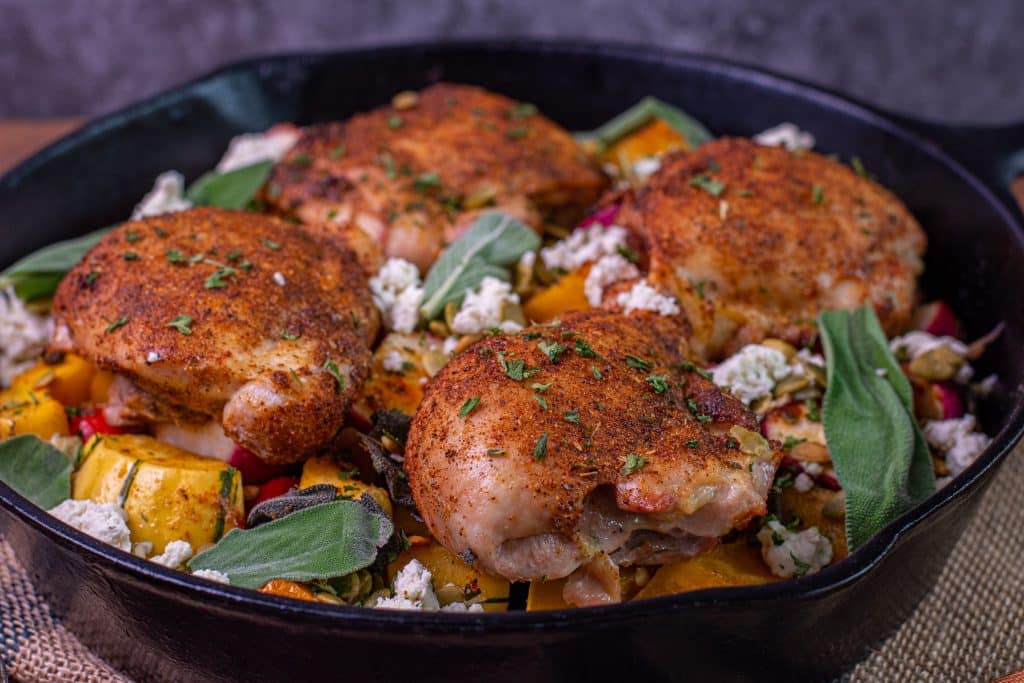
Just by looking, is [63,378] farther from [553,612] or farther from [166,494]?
[553,612]

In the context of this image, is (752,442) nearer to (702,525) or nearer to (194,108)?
(702,525)

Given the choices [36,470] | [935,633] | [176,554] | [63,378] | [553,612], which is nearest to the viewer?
[553,612]

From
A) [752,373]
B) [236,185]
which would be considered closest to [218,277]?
[236,185]

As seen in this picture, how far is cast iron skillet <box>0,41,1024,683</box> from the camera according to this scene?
2240 mm

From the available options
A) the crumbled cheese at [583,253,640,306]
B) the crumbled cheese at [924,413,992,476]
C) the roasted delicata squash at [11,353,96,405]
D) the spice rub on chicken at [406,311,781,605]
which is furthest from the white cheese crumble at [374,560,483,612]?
the crumbled cheese at [924,413,992,476]

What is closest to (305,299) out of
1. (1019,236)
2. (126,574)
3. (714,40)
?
(126,574)

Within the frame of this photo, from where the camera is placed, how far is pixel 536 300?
353 centimetres

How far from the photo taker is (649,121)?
15.0 feet

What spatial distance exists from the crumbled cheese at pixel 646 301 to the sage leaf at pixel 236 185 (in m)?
1.45

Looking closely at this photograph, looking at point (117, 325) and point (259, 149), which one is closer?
point (117, 325)

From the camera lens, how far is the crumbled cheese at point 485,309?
129 inches

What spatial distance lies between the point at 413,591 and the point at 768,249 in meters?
1.58

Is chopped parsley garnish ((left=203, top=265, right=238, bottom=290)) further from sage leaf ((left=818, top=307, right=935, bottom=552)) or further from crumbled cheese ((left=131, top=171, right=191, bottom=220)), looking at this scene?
sage leaf ((left=818, top=307, right=935, bottom=552))

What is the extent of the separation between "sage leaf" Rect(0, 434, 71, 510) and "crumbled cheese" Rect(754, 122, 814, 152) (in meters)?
2.78
